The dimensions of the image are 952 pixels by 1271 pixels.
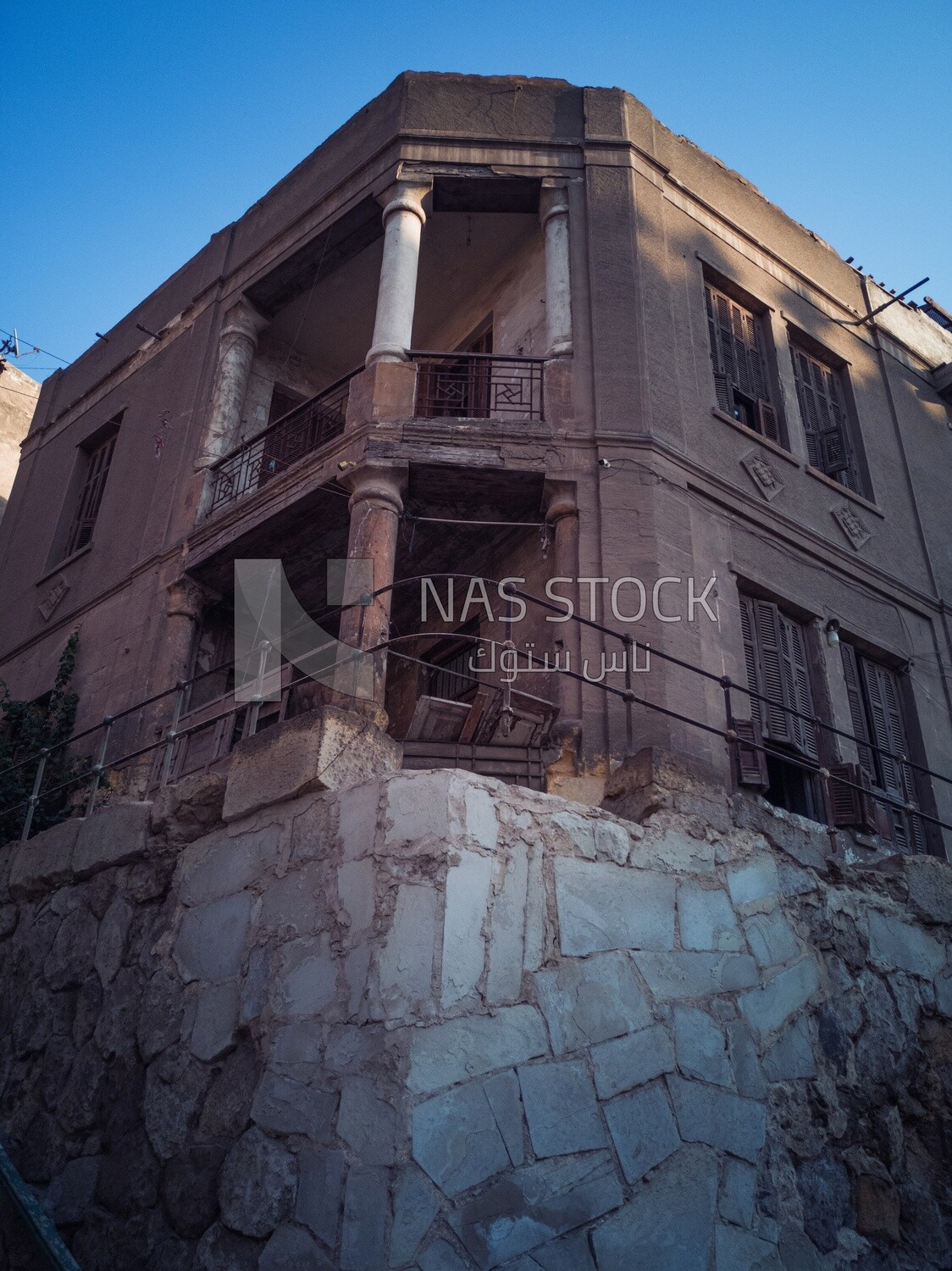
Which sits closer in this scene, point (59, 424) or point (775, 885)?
point (775, 885)

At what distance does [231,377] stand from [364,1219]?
9.78 m

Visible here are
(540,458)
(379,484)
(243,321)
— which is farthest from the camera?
(243,321)

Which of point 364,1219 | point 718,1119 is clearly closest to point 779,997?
point 718,1119

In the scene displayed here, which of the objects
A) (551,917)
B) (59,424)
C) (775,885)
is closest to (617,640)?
(775,885)

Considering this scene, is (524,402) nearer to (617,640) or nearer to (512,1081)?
(617,640)

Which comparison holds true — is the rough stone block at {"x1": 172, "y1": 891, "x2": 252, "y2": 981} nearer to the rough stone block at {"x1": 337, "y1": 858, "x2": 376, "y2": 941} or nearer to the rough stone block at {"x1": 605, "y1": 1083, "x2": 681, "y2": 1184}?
the rough stone block at {"x1": 337, "y1": 858, "x2": 376, "y2": 941}

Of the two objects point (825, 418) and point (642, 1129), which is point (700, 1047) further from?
point (825, 418)

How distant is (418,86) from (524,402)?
13.3ft

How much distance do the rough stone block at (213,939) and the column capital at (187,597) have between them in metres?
4.81

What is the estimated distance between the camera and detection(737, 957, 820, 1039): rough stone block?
22.3 ft

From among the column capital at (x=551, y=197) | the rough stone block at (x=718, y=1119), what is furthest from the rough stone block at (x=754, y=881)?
the column capital at (x=551, y=197)

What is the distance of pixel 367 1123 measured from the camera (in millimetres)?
5352

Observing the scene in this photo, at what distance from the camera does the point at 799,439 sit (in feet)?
39.4

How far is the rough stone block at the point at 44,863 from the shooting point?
842 cm
